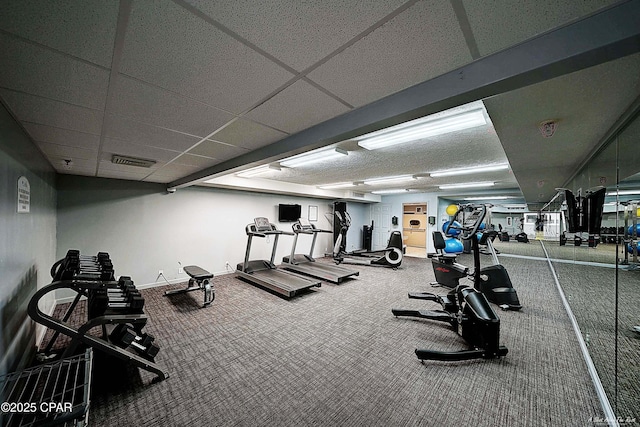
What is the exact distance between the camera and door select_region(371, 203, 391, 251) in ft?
31.4

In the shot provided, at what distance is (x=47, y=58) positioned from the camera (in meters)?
1.05

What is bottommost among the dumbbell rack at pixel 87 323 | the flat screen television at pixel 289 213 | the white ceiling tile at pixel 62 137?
the dumbbell rack at pixel 87 323

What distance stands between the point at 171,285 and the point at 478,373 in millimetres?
5481

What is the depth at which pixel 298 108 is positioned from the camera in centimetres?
156

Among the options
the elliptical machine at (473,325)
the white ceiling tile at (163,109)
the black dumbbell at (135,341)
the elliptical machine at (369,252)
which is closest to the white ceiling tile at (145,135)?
the white ceiling tile at (163,109)

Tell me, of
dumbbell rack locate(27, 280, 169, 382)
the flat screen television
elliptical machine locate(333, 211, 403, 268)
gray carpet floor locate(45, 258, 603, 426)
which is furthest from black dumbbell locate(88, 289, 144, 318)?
elliptical machine locate(333, 211, 403, 268)

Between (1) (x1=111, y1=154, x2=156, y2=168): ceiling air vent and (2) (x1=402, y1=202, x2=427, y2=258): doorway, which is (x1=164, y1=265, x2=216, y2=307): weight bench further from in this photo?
(2) (x1=402, y1=202, x2=427, y2=258): doorway

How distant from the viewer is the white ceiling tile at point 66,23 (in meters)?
0.78

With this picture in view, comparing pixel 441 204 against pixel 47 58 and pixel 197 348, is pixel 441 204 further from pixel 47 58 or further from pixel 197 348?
pixel 47 58

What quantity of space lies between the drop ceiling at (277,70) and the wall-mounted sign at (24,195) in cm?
42

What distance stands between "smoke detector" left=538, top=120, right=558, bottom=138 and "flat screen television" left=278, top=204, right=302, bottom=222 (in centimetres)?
595

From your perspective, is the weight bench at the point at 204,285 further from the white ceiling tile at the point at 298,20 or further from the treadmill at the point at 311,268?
the white ceiling tile at the point at 298,20

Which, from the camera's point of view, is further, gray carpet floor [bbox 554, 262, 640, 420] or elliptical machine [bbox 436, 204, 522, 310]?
elliptical machine [bbox 436, 204, 522, 310]

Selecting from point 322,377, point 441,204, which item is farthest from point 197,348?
point 441,204
